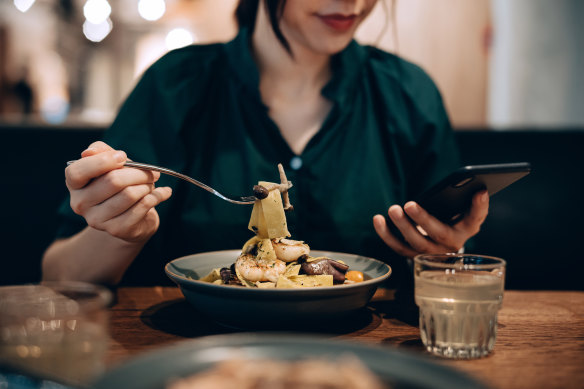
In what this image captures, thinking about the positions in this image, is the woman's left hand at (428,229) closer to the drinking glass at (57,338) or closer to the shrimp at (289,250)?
the shrimp at (289,250)

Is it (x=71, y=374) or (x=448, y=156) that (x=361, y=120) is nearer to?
(x=448, y=156)

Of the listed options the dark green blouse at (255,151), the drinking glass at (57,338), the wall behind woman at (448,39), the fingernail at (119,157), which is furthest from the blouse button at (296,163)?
the wall behind woman at (448,39)

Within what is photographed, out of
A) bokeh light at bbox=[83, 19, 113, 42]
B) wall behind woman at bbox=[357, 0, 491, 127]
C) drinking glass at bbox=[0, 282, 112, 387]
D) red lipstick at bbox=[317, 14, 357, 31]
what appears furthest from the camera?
bokeh light at bbox=[83, 19, 113, 42]

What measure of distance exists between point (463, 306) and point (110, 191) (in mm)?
686

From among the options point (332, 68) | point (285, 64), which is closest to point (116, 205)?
point (285, 64)

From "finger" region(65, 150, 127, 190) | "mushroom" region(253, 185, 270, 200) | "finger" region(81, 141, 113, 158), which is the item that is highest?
"finger" region(81, 141, 113, 158)

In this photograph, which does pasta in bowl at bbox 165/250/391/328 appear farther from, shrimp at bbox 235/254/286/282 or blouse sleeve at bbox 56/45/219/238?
blouse sleeve at bbox 56/45/219/238

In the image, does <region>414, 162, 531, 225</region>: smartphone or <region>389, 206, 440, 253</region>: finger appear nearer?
<region>414, 162, 531, 225</region>: smartphone

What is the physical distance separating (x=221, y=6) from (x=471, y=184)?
3844 mm

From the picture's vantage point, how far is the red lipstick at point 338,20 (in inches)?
56.7

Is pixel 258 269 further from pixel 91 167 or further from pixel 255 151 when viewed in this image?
pixel 255 151

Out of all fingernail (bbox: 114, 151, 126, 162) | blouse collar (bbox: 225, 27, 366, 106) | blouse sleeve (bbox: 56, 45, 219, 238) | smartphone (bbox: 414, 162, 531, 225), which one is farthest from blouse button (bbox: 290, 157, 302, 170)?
fingernail (bbox: 114, 151, 126, 162)

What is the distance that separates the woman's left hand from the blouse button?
44cm

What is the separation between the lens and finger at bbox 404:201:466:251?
1108mm
